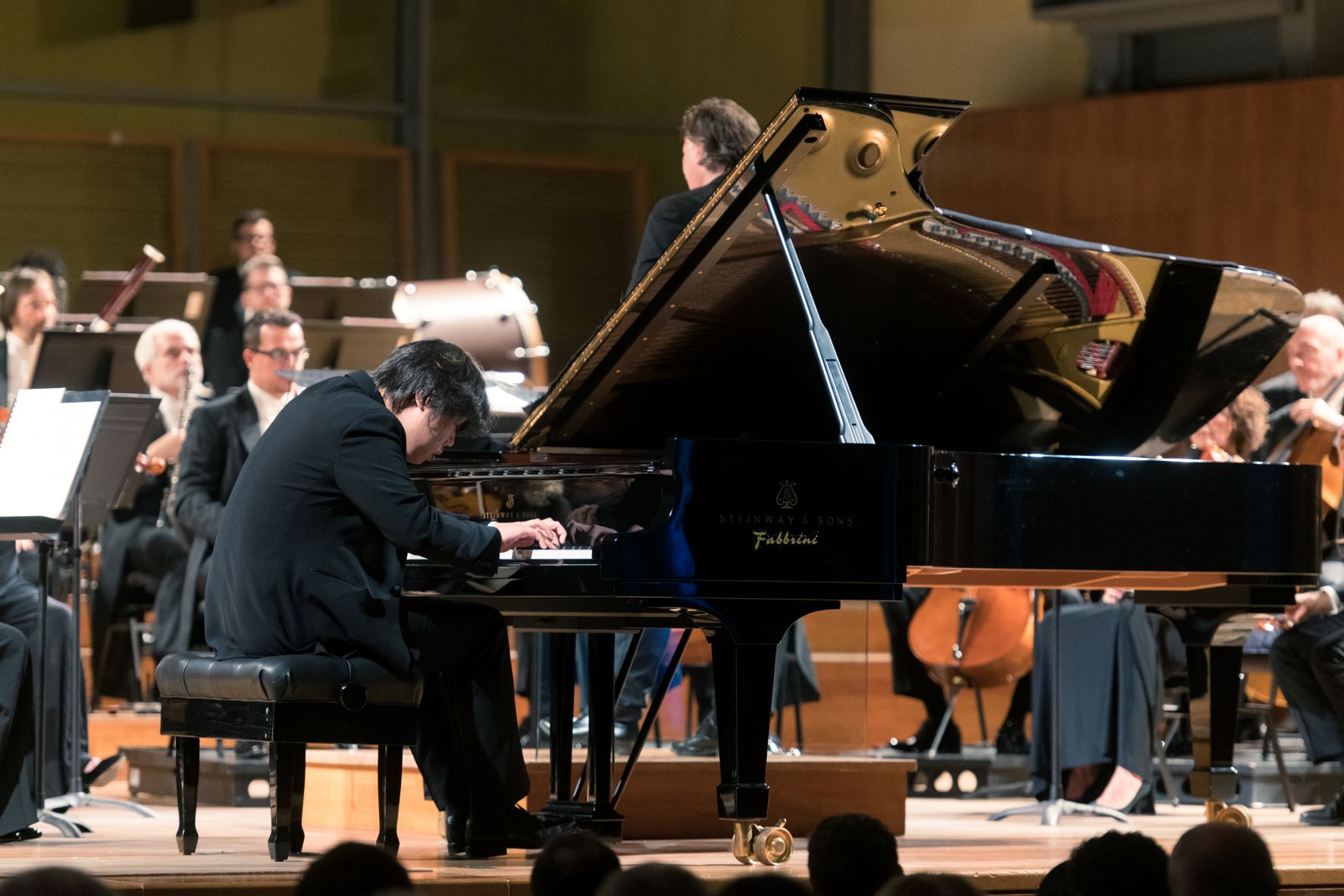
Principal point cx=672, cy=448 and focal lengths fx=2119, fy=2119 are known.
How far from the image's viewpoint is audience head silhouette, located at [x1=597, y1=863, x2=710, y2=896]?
2170 millimetres

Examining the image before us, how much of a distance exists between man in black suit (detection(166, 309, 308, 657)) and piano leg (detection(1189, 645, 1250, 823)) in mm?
2826

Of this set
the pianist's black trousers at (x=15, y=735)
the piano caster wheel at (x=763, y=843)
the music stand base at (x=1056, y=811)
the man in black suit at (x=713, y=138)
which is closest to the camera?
the piano caster wheel at (x=763, y=843)

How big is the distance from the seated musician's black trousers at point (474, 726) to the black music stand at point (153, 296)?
416 centimetres

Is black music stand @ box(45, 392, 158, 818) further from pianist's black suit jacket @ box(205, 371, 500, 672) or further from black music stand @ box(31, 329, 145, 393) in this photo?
pianist's black suit jacket @ box(205, 371, 500, 672)

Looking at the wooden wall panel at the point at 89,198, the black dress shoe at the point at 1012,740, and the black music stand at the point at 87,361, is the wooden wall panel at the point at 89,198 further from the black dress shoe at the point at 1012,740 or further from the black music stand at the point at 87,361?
the black dress shoe at the point at 1012,740

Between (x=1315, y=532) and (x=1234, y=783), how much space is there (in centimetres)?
74

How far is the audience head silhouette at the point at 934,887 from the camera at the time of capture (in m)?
2.23

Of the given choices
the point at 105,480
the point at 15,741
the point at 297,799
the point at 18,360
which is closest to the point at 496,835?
the point at 297,799

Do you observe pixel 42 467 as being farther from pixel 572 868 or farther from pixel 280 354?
pixel 572 868

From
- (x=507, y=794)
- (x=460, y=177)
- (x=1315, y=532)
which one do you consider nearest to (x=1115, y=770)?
(x=1315, y=532)

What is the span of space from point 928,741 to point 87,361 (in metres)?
2.98

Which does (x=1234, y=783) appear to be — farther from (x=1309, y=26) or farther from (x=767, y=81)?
(x=767, y=81)

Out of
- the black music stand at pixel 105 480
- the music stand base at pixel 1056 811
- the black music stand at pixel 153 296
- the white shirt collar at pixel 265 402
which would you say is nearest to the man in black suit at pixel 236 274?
the black music stand at pixel 153 296

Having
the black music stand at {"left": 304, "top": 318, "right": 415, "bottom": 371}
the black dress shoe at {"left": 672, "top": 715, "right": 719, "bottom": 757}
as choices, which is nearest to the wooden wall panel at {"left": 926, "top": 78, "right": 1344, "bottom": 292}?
the black music stand at {"left": 304, "top": 318, "right": 415, "bottom": 371}
